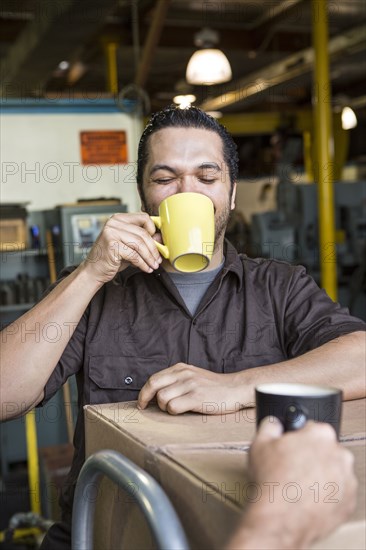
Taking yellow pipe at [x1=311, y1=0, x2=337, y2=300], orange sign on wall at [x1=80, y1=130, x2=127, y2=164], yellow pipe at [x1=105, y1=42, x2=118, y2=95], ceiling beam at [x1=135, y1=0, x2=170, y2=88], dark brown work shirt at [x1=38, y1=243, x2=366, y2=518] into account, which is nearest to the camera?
dark brown work shirt at [x1=38, y1=243, x2=366, y2=518]

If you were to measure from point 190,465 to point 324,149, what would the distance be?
17.3ft

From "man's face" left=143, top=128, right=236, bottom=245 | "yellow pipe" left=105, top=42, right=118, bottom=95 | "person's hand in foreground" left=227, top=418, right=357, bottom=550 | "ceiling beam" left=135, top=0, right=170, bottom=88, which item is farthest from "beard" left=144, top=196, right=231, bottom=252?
"yellow pipe" left=105, top=42, right=118, bottom=95

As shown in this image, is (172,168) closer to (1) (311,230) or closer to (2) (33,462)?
(2) (33,462)

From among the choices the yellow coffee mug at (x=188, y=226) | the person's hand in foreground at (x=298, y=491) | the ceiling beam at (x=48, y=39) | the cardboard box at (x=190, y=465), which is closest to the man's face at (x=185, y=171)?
the yellow coffee mug at (x=188, y=226)

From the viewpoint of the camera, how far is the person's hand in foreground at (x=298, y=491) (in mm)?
659

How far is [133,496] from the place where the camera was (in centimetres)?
82

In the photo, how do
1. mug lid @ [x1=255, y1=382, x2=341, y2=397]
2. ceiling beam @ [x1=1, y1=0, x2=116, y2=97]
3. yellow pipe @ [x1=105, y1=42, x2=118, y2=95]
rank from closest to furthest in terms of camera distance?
1. mug lid @ [x1=255, y1=382, x2=341, y2=397]
2. ceiling beam @ [x1=1, y1=0, x2=116, y2=97]
3. yellow pipe @ [x1=105, y1=42, x2=118, y2=95]

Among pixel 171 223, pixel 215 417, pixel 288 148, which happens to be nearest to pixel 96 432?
pixel 215 417

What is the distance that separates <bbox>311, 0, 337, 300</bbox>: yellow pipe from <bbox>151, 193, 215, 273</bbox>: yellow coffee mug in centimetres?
453

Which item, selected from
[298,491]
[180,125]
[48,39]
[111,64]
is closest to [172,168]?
[180,125]

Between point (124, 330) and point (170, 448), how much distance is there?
0.71 meters

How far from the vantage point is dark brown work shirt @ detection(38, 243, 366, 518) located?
1546mm

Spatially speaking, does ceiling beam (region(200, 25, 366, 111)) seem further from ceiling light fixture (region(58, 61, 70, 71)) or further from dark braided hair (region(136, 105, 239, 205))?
dark braided hair (region(136, 105, 239, 205))

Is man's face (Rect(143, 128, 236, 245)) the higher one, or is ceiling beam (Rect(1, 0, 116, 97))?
ceiling beam (Rect(1, 0, 116, 97))
